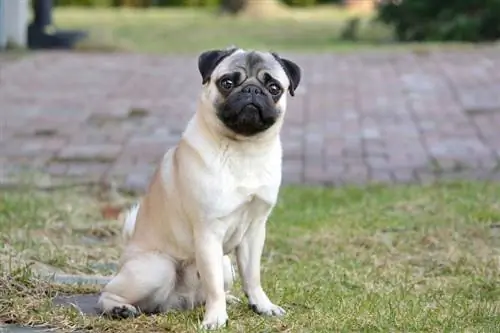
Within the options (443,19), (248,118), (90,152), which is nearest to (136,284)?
(248,118)

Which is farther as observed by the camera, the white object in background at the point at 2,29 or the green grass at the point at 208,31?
the green grass at the point at 208,31

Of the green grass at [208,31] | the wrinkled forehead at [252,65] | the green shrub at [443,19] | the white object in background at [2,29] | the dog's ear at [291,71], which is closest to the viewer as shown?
the wrinkled forehead at [252,65]

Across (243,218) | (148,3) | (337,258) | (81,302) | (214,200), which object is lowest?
(148,3)

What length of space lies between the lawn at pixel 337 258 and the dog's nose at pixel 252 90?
2.78 ft

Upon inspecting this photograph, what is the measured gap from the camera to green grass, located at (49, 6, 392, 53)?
17.3 m

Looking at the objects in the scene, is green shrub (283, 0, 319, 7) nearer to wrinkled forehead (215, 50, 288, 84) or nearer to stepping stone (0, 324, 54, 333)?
wrinkled forehead (215, 50, 288, 84)

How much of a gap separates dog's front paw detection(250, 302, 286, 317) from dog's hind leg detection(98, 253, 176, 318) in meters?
0.35

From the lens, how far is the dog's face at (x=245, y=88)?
156 inches

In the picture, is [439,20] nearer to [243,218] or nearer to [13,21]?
[13,21]

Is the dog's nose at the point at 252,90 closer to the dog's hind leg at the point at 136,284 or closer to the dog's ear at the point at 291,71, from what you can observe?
the dog's ear at the point at 291,71

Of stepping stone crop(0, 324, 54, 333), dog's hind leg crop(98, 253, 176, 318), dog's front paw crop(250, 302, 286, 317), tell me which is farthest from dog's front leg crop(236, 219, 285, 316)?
stepping stone crop(0, 324, 54, 333)

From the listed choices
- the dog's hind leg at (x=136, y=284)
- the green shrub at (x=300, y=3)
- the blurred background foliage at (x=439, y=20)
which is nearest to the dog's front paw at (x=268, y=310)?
the dog's hind leg at (x=136, y=284)

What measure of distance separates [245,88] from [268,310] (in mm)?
874

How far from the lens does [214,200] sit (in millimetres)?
3980
